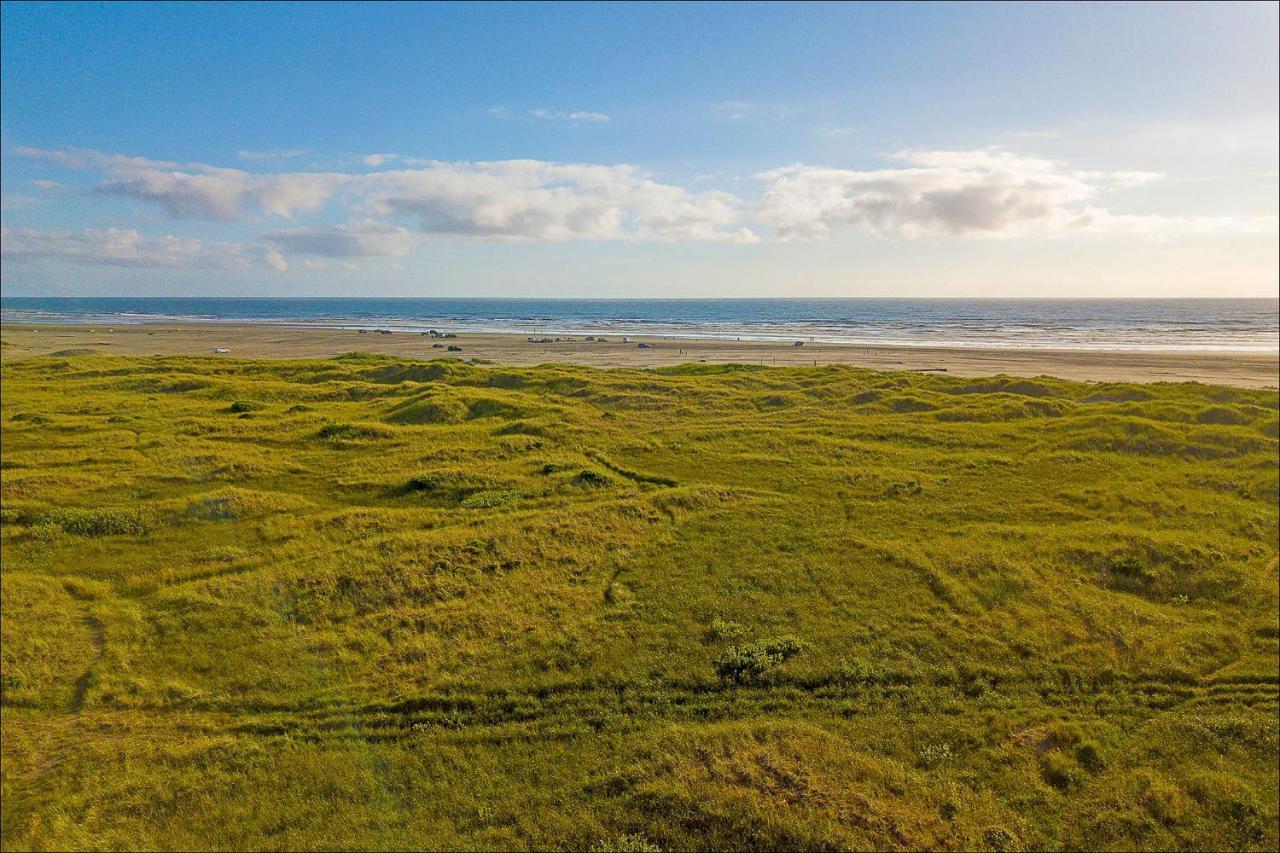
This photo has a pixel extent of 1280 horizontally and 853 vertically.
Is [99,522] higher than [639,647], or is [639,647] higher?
[99,522]

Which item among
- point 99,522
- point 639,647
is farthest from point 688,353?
point 639,647

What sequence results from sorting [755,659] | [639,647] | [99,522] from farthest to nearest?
[99,522] < [639,647] < [755,659]

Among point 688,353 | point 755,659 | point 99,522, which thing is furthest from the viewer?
point 688,353

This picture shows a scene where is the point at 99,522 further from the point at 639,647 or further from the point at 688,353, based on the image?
the point at 688,353

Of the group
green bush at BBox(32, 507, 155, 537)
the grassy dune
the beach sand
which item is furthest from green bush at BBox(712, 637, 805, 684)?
the beach sand

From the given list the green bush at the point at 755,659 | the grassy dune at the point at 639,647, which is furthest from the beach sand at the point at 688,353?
the green bush at the point at 755,659

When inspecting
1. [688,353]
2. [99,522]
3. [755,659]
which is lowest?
[755,659]

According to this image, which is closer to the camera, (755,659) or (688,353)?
(755,659)

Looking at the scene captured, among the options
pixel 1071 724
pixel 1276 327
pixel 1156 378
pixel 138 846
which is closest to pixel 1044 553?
pixel 1071 724
